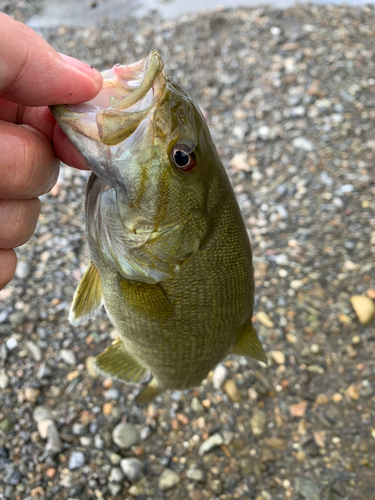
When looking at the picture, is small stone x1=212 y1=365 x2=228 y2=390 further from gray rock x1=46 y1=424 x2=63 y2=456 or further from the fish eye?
the fish eye

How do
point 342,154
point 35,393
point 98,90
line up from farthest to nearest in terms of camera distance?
point 342,154 → point 35,393 → point 98,90

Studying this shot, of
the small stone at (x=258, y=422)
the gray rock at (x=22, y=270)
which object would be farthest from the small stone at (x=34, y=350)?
the small stone at (x=258, y=422)

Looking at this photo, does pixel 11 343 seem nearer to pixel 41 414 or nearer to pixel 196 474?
pixel 41 414

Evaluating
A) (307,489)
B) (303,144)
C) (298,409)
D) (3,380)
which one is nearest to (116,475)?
(3,380)

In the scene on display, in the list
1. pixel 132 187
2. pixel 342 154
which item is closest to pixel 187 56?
pixel 342 154

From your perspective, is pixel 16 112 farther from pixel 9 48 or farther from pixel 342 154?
pixel 342 154

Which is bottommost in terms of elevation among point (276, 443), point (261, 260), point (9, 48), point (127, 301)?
point (276, 443)

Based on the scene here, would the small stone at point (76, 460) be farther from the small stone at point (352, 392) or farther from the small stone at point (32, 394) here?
the small stone at point (352, 392)

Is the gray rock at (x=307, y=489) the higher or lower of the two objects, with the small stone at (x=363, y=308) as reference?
lower
